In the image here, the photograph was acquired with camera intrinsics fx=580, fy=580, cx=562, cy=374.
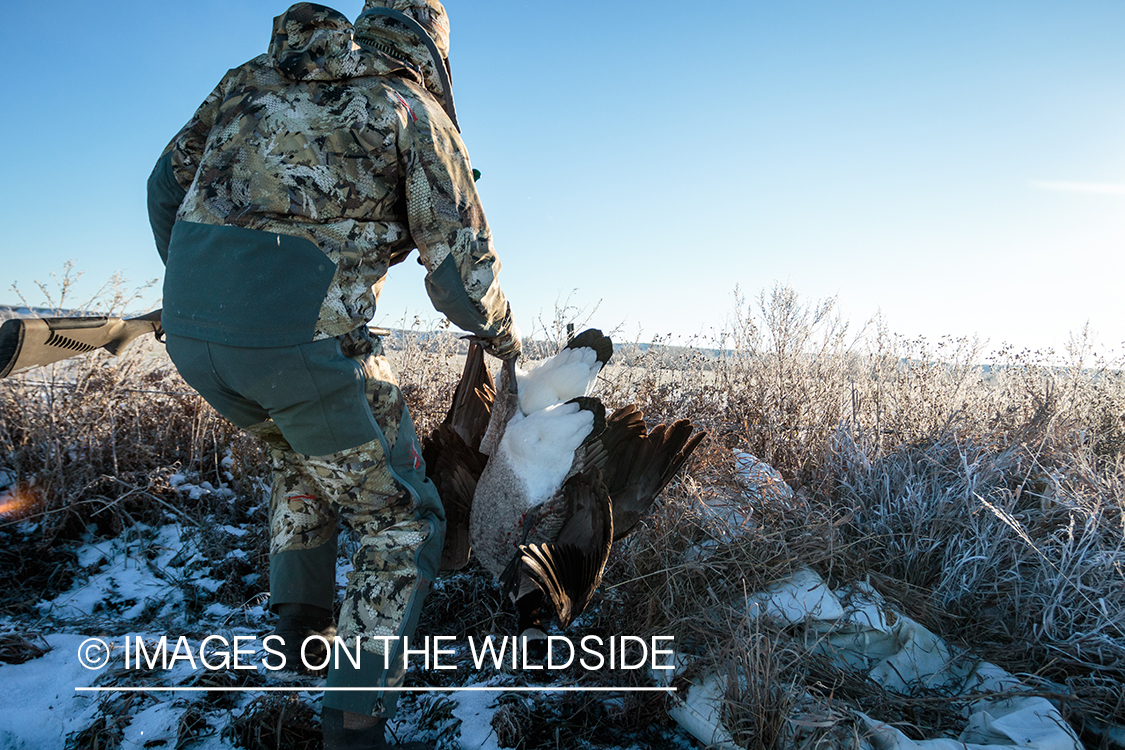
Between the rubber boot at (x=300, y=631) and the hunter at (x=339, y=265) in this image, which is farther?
the rubber boot at (x=300, y=631)

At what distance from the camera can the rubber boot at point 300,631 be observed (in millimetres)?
2109

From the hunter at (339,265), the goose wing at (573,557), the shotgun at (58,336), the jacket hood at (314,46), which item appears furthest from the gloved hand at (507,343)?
the shotgun at (58,336)

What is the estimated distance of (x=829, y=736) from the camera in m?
1.69

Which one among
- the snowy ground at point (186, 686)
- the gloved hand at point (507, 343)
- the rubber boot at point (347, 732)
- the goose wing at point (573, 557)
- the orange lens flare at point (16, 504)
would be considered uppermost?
the gloved hand at point (507, 343)

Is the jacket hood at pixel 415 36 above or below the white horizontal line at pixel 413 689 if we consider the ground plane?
above

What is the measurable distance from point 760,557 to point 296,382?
1.95m

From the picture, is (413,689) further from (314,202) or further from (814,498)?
(814,498)

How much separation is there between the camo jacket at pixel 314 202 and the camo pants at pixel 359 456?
0.09m

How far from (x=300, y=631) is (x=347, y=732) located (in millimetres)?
595

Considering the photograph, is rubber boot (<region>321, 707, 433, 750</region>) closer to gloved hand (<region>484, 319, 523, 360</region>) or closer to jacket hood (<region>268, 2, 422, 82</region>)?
gloved hand (<region>484, 319, 523, 360</region>)

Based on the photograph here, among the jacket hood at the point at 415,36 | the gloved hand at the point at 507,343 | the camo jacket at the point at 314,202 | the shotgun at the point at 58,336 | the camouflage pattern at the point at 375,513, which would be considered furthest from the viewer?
the gloved hand at the point at 507,343

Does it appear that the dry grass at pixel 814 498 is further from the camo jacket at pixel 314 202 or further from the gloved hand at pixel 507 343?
the camo jacket at pixel 314 202

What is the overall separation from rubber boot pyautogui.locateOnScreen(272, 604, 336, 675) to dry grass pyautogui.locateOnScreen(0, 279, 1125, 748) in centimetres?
48

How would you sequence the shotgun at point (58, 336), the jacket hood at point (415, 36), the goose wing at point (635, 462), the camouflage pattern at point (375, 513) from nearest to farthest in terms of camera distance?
the camouflage pattern at point (375, 513), the jacket hood at point (415, 36), the shotgun at point (58, 336), the goose wing at point (635, 462)
